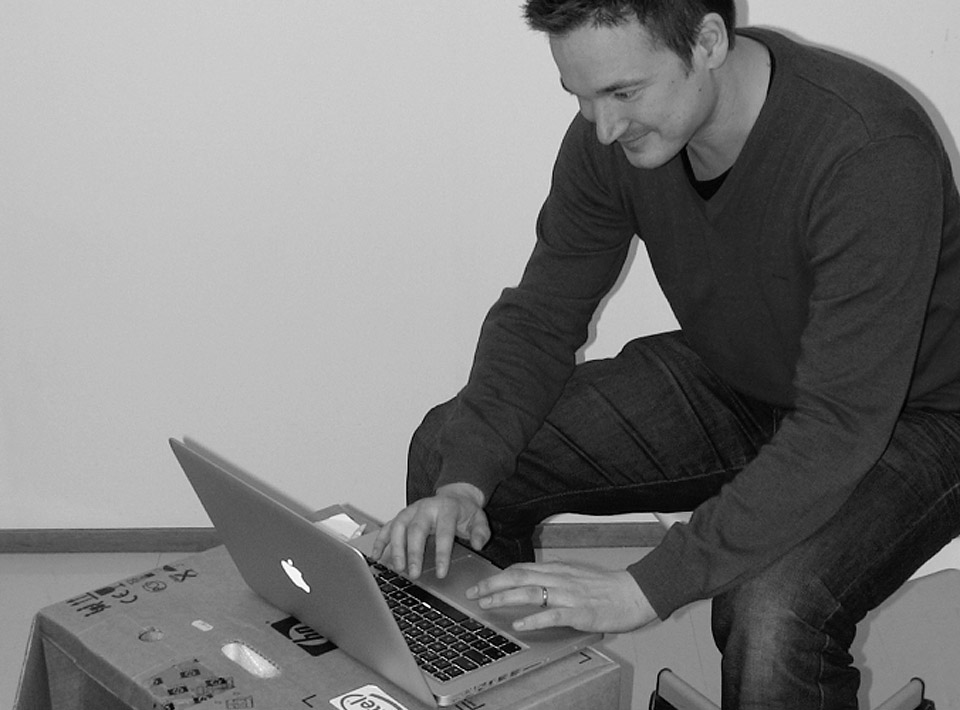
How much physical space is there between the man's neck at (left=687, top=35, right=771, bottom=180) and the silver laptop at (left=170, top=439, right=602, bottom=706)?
52 cm

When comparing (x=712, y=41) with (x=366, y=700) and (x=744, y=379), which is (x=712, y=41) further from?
(x=366, y=700)

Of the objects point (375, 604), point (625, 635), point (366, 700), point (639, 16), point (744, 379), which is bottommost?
point (625, 635)

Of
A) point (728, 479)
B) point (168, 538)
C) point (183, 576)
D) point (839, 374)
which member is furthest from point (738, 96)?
point (168, 538)

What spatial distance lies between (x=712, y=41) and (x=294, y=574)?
2.24 feet

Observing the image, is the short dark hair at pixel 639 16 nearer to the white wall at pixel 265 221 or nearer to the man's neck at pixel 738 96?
the man's neck at pixel 738 96

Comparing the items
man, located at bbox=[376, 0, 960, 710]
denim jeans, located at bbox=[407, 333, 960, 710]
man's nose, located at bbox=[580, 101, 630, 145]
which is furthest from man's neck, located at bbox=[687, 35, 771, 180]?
denim jeans, located at bbox=[407, 333, 960, 710]

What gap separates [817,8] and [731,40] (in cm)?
75

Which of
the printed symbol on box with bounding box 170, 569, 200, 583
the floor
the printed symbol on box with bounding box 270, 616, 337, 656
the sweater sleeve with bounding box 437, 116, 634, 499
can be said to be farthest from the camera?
the floor

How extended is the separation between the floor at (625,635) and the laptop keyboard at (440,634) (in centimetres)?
62

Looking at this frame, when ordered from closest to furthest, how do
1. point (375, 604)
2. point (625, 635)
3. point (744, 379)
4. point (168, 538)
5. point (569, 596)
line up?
point (375, 604) < point (569, 596) < point (744, 379) < point (625, 635) < point (168, 538)

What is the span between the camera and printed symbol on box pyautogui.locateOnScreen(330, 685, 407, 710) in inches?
52.7

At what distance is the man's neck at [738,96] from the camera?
4.97 feet

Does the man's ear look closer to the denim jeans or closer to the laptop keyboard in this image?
the denim jeans

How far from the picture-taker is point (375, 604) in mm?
1291
